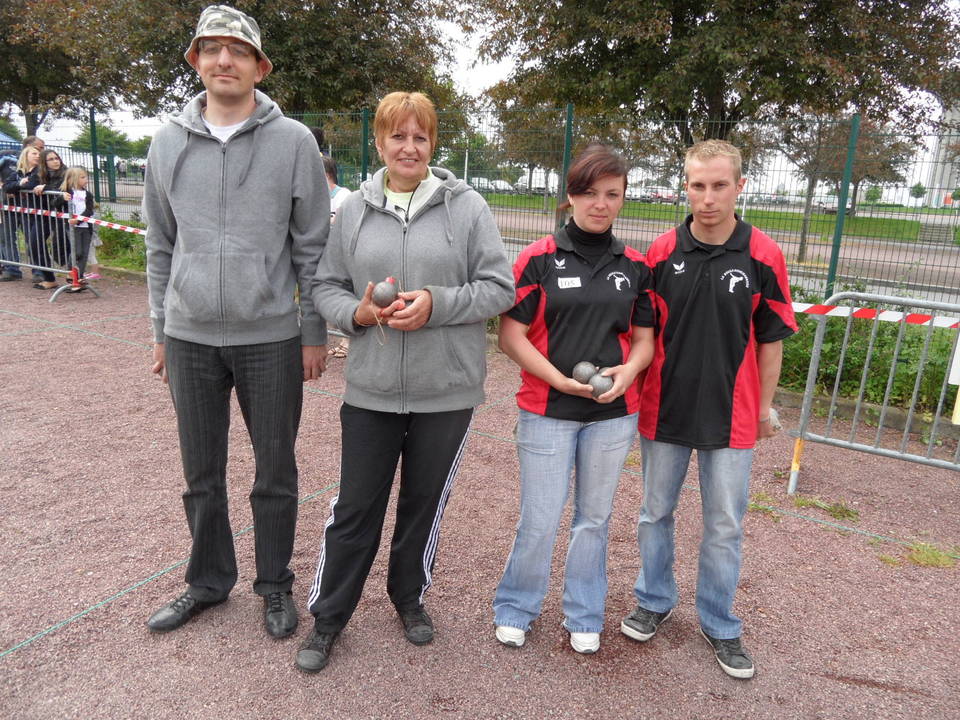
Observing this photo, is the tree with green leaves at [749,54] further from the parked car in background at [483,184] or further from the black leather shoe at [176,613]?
the black leather shoe at [176,613]

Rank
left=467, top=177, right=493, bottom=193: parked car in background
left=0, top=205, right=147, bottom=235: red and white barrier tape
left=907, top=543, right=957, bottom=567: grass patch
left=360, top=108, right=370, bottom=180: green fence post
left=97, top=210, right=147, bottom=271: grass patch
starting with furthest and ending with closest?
1. left=97, top=210, right=147, bottom=271: grass patch
2. left=0, top=205, right=147, bottom=235: red and white barrier tape
3. left=360, top=108, right=370, bottom=180: green fence post
4. left=467, top=177, right=493, bottom=193: parked car in background
5. left=907, top=543, right=957, bottom=567: grass patch

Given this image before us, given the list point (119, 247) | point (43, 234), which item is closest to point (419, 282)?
point (43, 234)

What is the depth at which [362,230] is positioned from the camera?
243cm

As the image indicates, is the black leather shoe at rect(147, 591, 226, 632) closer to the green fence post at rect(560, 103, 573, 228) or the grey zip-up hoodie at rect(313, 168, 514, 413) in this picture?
the grey zip-up hoodie at rect(313, 168, 514, 413)

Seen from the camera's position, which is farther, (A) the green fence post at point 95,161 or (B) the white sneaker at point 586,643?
(A) the green fence post at point 95,161

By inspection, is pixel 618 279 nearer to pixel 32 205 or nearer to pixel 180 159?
pixel 180 159

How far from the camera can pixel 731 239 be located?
2.54 metres

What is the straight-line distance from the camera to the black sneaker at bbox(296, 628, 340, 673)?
2.58 metres

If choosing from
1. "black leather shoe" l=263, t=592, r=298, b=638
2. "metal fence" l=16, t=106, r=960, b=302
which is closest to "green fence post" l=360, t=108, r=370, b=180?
"metal fence" l=16, t=106, r=960, b=302

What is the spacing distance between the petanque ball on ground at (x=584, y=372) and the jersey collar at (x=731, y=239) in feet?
1.87

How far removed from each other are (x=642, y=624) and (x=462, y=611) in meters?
0.74

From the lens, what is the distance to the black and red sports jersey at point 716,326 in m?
2.52

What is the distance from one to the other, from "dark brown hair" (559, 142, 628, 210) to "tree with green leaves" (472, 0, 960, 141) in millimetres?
8218

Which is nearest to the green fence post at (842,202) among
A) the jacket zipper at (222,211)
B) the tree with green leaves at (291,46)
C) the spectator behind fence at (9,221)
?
the jacket zipper at (222,211)
